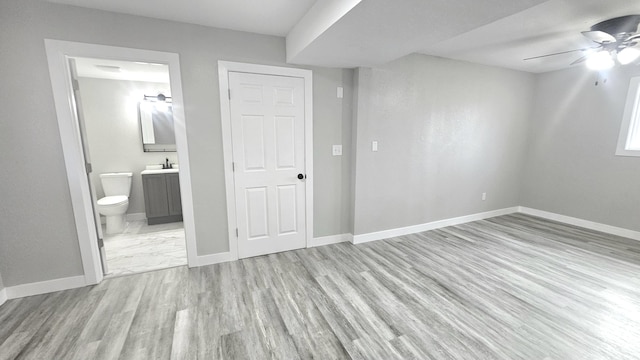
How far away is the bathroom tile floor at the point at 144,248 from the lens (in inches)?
Answer: 109

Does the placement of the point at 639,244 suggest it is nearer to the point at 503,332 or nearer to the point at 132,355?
the point at 503,332

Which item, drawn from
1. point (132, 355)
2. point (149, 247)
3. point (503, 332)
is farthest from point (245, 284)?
point (503, 332)

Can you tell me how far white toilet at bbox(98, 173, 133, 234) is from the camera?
361 centimetres

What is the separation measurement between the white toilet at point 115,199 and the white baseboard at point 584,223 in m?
6.81

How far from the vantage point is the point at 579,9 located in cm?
210

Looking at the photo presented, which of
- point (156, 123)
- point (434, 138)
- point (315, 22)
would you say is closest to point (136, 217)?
point (156, 123)

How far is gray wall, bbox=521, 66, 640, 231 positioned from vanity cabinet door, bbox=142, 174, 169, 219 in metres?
6.36

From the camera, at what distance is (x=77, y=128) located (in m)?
2.24

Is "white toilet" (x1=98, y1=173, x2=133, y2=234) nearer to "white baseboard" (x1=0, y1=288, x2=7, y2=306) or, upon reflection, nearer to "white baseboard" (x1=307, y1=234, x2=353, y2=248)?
"white baseboard" (x1=0, y1=288, x2=7, y2=306)

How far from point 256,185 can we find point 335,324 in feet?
5.45

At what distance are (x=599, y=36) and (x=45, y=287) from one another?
583 centimetres

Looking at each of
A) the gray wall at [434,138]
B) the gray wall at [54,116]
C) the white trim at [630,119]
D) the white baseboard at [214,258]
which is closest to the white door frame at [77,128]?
the gray wall at [54,116]

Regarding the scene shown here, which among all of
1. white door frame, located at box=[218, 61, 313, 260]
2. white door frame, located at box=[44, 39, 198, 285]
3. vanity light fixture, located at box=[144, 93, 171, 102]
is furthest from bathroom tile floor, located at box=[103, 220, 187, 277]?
vanity light fixture, located at box=[144, 93, 171, 102]

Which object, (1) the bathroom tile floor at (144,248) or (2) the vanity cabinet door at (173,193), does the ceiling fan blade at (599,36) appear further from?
(2) the vanity cabinet door at (173,193)
